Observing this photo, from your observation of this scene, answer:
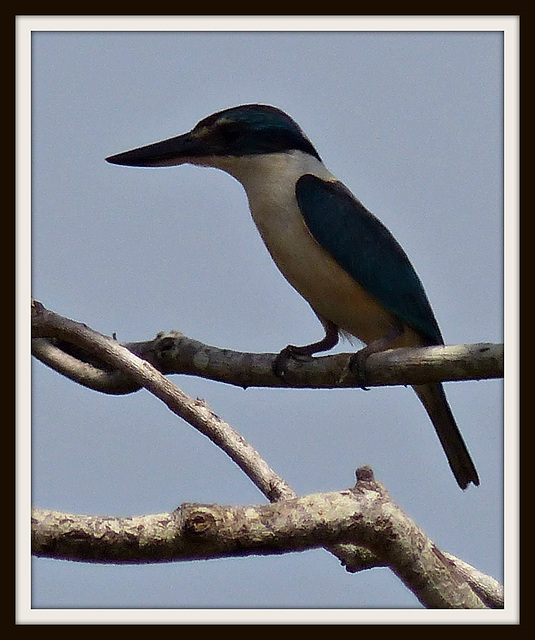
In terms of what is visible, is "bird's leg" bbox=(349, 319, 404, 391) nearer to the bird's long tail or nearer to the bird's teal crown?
the bird's long tail

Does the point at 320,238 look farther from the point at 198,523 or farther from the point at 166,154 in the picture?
the point at 198,523

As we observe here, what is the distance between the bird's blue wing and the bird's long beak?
2.14 ft

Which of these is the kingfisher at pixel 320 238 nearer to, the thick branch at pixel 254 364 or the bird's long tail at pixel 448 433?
the bird's long tail at pixel 448 433

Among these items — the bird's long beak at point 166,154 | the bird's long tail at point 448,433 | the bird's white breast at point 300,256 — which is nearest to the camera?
the bird's white breast at point 300,256

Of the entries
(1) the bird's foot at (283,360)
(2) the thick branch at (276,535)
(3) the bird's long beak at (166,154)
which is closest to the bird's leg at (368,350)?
(1) the bird's foot at (283,360)

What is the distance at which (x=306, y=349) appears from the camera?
5.24 meters

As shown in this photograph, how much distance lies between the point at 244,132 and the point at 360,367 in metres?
1.83

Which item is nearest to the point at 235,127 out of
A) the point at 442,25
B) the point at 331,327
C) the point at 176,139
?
the point at 176,139

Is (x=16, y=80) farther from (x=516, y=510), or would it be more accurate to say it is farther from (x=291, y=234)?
(x=516, y=510)

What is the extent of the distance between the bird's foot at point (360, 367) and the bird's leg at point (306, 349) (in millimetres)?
294

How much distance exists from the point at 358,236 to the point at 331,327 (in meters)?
0.57

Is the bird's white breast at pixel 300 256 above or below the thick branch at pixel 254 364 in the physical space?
above

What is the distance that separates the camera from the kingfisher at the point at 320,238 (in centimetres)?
507

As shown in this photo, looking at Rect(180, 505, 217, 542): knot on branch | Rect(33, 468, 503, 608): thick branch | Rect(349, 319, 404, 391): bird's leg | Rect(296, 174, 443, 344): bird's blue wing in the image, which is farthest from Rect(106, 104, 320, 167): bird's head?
Rect(180, 505, 217, 542): knot on branch
